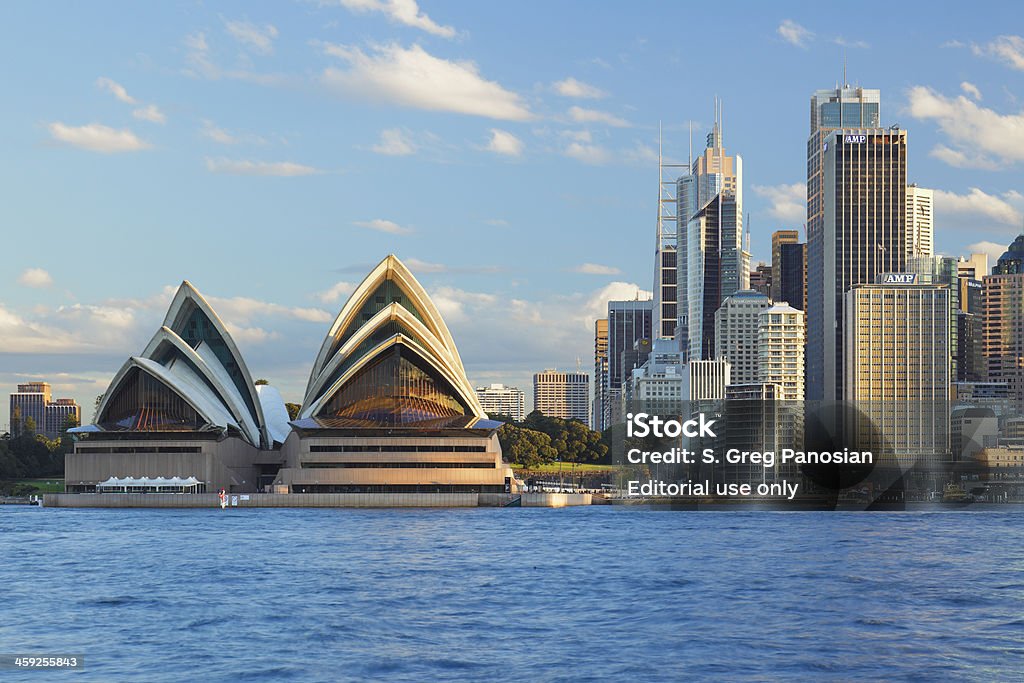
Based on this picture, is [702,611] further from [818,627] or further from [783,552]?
[783,552]

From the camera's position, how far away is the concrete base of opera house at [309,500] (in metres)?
97.7

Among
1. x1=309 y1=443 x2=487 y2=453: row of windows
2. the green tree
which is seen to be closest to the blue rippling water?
x1=309 y1=443 x2=487 y2=453: row of windows

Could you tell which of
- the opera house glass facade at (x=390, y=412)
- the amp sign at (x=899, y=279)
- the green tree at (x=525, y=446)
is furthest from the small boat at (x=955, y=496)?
the amp sign at (x=899, y=279)

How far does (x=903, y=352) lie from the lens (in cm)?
19475

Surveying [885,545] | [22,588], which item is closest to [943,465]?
[885,545]

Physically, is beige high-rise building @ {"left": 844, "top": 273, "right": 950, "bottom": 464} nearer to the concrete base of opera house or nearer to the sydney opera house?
the sydney opera house

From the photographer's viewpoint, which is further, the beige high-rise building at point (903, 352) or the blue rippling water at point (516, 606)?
the beige high-rise building at point (903, 352)

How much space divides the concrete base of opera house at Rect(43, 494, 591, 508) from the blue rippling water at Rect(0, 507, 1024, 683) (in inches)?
1343

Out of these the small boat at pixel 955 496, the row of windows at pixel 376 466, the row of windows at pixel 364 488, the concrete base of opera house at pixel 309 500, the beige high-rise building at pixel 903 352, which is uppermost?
the beige high-rise building at pixel 903 352

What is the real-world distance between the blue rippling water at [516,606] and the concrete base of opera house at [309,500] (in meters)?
34.1

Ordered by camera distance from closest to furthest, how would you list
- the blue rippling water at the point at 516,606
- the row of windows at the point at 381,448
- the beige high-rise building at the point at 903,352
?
the blue rippling water at the point at 516,606, the row of windows at the point at 381,448, the beige high-rise building at the point at 903,352

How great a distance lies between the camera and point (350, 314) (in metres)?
107

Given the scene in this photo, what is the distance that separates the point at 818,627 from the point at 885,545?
27658mm

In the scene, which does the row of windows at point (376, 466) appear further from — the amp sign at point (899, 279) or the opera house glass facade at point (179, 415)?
the amp sign at point (899, 279)
